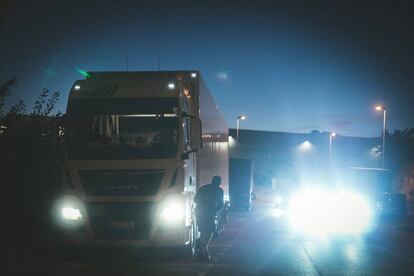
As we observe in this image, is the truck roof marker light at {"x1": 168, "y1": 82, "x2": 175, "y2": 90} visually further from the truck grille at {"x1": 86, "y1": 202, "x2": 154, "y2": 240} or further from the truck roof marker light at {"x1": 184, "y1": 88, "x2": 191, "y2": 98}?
the truck grille at {"x1": 86, "y1": 202, "x2": 154, "y2": 240}

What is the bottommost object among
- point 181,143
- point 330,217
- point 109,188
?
point 330,217

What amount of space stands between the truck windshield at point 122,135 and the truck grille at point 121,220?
1.00m

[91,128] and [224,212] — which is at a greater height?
[91,128]

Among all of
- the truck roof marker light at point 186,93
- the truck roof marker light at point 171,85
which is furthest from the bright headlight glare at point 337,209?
the truck roof marker light at point 171,85

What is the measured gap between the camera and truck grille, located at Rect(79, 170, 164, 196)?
537 inches

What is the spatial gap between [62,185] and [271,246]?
7068 mm

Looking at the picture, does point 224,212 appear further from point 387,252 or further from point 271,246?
point 387,252

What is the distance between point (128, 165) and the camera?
13.7 m

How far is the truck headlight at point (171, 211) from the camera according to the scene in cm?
1359

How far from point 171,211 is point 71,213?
2.00 m

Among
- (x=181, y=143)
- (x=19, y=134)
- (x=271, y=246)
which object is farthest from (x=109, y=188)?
(x=19, y=134)

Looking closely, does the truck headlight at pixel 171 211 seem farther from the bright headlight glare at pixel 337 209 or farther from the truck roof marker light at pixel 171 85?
the bright headlight glare at pixel 337 209

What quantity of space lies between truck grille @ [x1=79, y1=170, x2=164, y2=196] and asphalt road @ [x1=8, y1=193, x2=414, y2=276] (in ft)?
4.12

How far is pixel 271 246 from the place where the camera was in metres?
18.9
